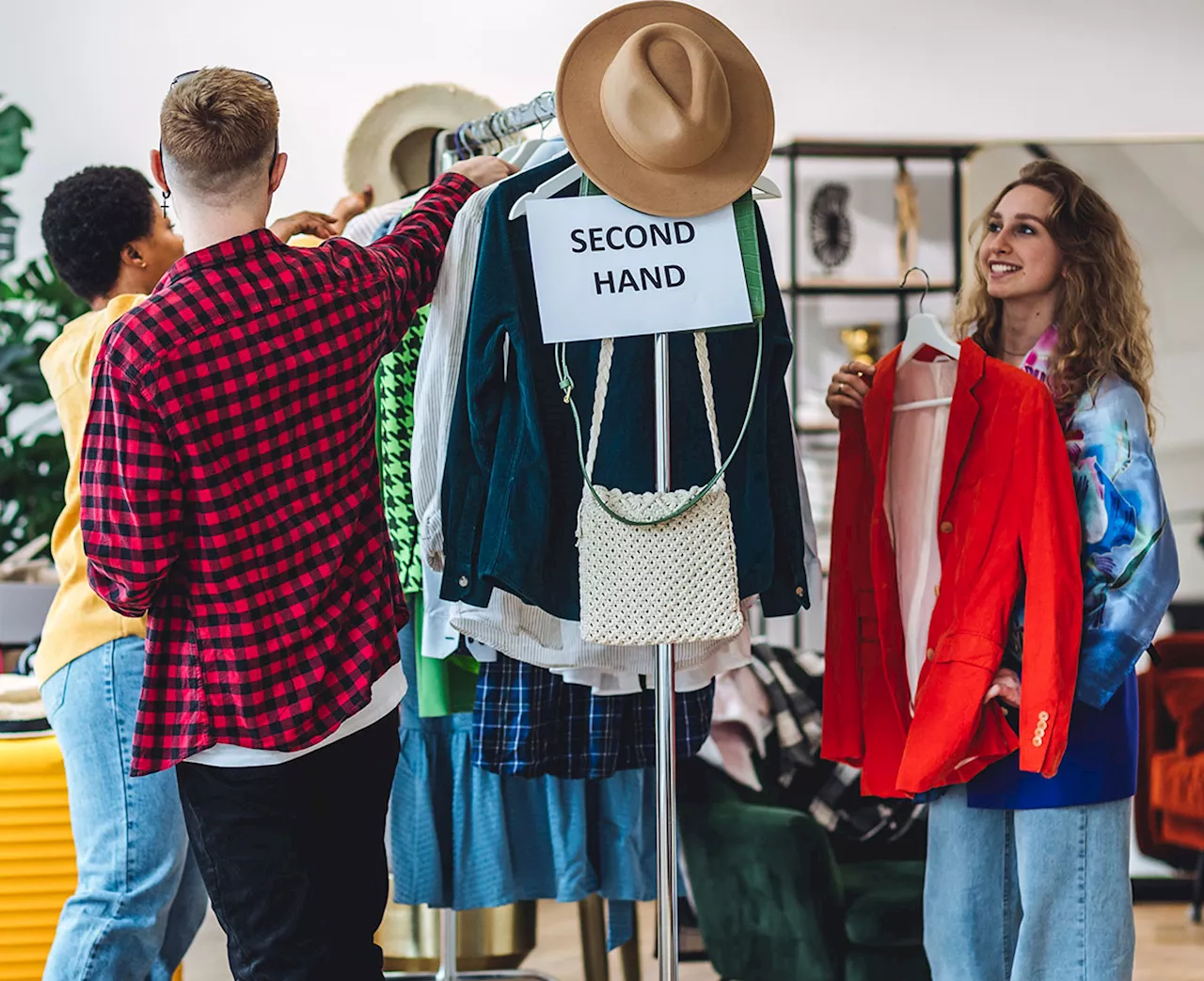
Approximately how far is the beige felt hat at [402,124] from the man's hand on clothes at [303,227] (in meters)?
0.36

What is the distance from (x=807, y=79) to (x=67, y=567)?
298 cm

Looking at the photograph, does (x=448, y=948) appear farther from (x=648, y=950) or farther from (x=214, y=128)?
(x=214, y=128)

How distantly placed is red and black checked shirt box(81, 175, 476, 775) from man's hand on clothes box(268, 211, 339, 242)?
22.6 inches

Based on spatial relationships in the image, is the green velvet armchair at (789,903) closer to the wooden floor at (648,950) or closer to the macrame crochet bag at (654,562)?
the wooden floor at (648,950)

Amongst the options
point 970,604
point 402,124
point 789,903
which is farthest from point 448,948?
point 402,124

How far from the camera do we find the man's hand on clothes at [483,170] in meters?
1.97

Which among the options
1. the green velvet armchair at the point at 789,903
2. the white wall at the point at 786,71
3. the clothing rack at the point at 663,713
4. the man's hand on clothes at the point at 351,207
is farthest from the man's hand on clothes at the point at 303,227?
the white wall at the point at 786,71

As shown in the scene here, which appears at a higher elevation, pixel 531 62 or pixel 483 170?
pixel 531 62

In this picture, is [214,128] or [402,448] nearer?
[214,128]

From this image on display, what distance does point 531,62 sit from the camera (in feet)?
12.9

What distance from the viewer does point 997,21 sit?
4.15 m

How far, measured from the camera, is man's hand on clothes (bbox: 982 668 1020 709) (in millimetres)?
1968

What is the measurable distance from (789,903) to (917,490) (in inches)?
40.2

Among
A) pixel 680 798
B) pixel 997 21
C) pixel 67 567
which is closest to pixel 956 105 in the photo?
pixel 997 21
